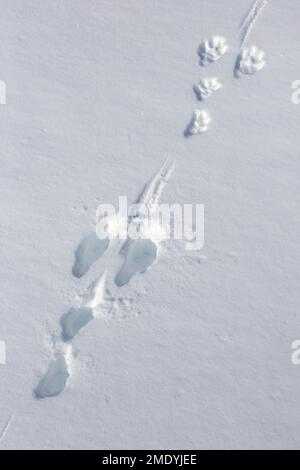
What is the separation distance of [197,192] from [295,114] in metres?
0.54

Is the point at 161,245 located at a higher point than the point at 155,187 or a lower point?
lower

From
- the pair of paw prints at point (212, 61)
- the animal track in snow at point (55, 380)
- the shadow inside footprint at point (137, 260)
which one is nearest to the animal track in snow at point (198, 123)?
the pair of paw prints at point (212, 61)

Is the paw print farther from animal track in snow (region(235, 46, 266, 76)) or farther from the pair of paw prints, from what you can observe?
animal track in snow (region(235, 46, 266, 76))

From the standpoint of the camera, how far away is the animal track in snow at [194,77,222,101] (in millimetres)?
2453

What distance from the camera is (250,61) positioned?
2455mm

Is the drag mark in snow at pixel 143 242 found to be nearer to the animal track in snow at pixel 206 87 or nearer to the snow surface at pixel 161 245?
the snow surface at pixel 161 245

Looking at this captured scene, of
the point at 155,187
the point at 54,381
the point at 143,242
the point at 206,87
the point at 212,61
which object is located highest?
the point at 212,61

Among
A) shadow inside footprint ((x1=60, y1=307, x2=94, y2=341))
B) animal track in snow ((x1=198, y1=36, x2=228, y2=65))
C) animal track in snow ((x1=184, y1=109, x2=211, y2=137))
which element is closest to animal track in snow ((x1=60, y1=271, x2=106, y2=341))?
shadow inside footprint ((x1=60, y1=307, x2=94, y2=341))

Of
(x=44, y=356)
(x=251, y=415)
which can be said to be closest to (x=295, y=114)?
(x=251, y=415)

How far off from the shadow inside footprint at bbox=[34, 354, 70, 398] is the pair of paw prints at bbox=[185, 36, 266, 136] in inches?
44.2

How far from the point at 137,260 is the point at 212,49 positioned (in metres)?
0.96

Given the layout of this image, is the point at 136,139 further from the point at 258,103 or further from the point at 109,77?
the point at 258,103

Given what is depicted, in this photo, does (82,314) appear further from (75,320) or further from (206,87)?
(206,87)

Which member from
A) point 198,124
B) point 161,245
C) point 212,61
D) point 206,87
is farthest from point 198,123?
point 161,245
